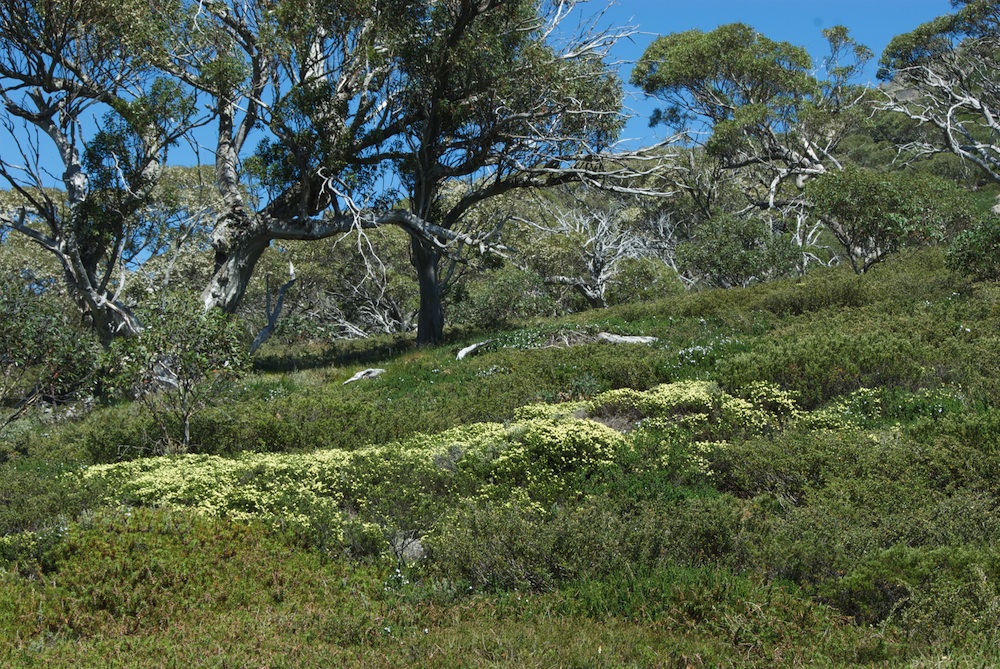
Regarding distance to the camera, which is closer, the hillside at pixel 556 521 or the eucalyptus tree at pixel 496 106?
the hillside at pixel 556 521

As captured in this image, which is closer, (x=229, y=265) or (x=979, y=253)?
(x=979, y=253)

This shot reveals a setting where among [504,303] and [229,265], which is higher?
[229,265]

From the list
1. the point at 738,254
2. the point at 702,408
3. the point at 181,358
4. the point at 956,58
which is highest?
the point at 956,58

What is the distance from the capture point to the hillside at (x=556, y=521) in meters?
5.16

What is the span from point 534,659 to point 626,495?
311cm

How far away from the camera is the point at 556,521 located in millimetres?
6680

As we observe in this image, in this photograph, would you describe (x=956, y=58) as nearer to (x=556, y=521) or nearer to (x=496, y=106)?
(x=496, y=106)

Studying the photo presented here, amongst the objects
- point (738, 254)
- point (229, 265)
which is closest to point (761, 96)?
point (738, 254)

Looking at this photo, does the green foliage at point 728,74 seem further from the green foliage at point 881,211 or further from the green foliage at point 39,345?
the green foliage at point 39,345

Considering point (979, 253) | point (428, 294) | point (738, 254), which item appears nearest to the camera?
point (979, 253)

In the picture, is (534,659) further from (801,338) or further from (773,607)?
(801,338)

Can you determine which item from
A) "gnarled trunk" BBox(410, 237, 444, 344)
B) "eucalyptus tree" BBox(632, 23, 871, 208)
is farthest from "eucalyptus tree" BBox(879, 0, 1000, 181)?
"gnarled trunk" BBox(410, 237, 444, 344)

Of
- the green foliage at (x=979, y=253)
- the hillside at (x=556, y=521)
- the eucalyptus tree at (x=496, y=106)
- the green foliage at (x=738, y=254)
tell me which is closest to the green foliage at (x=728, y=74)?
the green foliage at (x=738, y=254)

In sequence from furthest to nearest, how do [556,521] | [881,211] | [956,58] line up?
[956,58] → [881,211] → [556,521]
